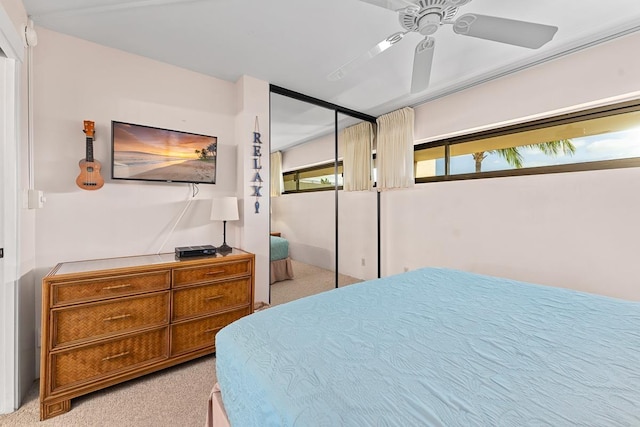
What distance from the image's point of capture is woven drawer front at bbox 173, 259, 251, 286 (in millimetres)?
2016

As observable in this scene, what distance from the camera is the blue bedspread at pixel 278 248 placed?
311cm

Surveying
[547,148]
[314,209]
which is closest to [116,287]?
[314,209]

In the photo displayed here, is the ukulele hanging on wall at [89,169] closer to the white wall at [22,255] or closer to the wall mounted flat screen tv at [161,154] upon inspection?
the wall mounted flat screen tv at [161,154]

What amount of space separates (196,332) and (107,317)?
614 mm

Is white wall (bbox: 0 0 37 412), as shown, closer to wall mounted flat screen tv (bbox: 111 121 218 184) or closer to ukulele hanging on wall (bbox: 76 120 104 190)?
ukulele hanging on wall (bbox: 76 120 104 190)

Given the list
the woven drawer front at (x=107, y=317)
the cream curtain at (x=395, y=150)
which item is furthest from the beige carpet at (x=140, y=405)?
the cream curtain at (x=395, y=150)

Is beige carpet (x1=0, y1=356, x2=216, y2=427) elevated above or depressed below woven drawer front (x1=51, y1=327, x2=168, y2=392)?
below

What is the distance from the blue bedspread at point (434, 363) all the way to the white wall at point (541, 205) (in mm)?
1104

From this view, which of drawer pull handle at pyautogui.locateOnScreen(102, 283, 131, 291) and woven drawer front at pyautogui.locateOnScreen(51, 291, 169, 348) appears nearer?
woven drawer front at pyautogui.locateOnScreen(51, 291, 169, 348)

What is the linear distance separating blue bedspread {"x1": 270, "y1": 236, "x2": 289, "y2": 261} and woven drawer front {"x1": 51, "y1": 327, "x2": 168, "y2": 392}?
1.39m

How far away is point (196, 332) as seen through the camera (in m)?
2.10

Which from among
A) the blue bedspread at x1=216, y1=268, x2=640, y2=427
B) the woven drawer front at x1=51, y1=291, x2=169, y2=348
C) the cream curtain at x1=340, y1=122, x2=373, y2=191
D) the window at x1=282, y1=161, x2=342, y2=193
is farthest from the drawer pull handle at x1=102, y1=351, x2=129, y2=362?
the cream curtain at x1=340, y1=122, x2=373, y2=191

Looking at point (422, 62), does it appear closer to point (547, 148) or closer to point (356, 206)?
point (547, 148)

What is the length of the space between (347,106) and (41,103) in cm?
305
